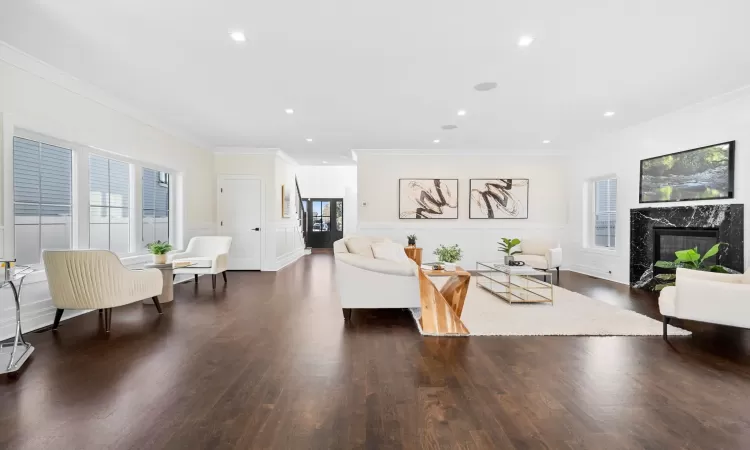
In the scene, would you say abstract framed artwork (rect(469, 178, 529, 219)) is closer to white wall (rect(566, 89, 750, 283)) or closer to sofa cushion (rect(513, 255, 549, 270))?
white wall (rect(566, 89, 750, 283))

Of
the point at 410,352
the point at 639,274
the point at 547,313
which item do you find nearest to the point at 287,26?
the point at 410,352

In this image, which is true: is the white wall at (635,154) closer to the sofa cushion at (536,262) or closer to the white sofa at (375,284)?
the sofa cushion at (536,262)

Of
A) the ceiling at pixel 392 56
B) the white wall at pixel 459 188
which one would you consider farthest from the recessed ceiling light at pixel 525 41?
the white wall at pixel 459 188

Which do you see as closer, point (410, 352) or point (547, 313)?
point (410, 352)

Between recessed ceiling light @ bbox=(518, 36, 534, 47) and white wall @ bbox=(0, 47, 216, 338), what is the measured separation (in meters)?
4.49

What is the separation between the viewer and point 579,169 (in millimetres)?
7609

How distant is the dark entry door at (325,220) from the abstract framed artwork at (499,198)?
6.10 meters

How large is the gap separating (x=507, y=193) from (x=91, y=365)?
24.6ft

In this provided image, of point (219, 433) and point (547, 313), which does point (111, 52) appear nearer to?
point (219, 433)

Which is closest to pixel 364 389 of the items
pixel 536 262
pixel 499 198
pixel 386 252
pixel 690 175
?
pixel 386 252

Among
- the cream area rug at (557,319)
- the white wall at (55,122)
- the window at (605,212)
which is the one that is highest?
the white wall at (55,122)

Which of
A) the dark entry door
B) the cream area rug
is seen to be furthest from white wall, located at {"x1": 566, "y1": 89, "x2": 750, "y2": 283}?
the dark entry door

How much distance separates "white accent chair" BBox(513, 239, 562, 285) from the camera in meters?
6.73

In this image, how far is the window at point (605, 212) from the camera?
22.6ft
